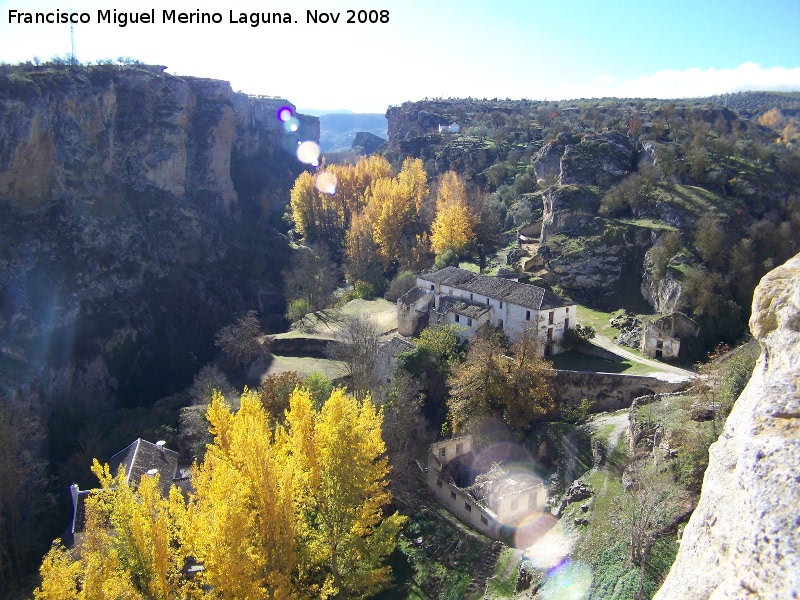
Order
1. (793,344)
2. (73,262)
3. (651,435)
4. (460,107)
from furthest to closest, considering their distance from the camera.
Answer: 1. (460,107)
2. (73,262)
3. (651,435)
4. (793,344)

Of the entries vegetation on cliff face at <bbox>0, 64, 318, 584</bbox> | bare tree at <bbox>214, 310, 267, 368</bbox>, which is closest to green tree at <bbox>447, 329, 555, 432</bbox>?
vegetation on cliff face at <bbox>0, 64, 318, 584</bbox>

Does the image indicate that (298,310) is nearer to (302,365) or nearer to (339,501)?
(302,365)

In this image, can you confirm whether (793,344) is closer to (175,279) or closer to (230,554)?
(230,554)

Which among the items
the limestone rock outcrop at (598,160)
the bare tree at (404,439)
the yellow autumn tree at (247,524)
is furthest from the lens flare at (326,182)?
the yellow autumn tree at (247,524)

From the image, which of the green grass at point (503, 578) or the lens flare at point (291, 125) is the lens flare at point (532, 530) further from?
the lens flare at point (291, 125)

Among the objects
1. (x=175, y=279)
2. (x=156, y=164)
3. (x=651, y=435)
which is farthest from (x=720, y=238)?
(x=156, y=164)
